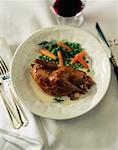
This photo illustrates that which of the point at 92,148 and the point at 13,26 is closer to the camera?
the point at 92,148

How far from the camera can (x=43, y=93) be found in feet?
3.83

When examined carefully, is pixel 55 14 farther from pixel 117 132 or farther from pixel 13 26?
pixel 117 132

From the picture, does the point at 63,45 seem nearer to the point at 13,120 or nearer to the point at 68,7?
the point at 68,7

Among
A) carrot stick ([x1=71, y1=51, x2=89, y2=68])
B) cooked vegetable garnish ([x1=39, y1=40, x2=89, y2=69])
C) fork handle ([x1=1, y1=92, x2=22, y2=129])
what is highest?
cooked vegetable garnish ([x1=39, y1=40, x2=89, y2=69])

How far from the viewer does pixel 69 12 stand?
128 cm

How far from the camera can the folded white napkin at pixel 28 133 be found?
111 centimetres

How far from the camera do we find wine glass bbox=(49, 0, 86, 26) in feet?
4.20

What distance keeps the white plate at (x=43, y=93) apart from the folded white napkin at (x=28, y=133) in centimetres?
4

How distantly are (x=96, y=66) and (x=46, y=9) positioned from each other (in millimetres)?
289

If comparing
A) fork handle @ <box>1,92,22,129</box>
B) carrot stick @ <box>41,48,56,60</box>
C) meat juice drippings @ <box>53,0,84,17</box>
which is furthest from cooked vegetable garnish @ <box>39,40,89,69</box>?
fork handle @ <box>1,92,22,129</box>

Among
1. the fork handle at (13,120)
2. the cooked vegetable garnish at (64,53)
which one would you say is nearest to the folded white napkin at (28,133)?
the fork handle at (13,120)

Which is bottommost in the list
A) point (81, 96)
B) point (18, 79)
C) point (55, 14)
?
point (81, 96)

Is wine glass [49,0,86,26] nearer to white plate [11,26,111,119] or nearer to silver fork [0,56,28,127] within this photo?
white plate [11,26,111,119]

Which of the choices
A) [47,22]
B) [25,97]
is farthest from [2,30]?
[25,97]
